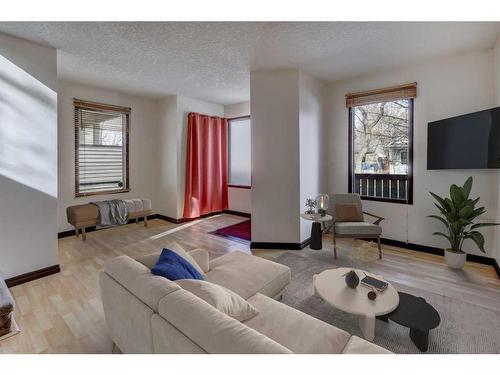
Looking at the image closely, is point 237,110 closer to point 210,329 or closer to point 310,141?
point 310,141

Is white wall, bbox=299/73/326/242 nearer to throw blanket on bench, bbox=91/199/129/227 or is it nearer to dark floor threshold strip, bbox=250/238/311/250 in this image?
dark floor threshold strip, bbox=250/238/311/250

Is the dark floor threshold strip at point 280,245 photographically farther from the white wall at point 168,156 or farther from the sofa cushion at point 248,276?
the white wall at point 168,156

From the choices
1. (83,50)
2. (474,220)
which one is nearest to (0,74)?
(83,50)

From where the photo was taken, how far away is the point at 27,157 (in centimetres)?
262

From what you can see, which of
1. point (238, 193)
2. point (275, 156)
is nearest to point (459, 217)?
point (275, 156)

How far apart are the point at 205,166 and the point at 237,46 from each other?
307 cm

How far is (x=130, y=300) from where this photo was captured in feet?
4.23

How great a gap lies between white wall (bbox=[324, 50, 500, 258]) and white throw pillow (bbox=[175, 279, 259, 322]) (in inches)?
127

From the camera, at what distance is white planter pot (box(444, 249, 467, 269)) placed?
2930mm

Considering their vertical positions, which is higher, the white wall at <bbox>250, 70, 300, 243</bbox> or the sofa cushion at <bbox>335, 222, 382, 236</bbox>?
the white wall at <bbox>250, 70, 300, 243</bbox>

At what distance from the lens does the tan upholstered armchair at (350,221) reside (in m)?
3.28

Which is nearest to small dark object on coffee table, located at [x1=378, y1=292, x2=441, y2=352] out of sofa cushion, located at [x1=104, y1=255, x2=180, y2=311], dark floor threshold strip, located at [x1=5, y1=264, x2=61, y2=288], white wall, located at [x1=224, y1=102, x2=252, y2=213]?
sofa cushion, located at [x1=104, y1=255, x2=180, y2=311]
